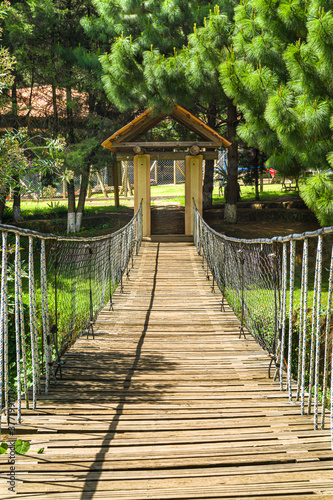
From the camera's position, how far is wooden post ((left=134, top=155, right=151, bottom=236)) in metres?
12.7

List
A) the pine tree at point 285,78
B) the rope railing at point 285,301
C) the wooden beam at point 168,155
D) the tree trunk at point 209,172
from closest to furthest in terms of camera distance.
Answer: the rope railing at point 285,301 < the pine tree at point 285,78 < the wooden beam at point 168,155 < the tree trunk at point 209,172

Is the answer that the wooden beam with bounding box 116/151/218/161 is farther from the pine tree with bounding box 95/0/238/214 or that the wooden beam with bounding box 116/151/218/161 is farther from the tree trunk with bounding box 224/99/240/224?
the tree trunk with bounding box 224/99/240/224

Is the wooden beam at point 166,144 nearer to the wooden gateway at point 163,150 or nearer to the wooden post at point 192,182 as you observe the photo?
the wooden gateway at point 163,150

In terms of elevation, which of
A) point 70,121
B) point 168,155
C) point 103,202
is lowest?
point 103,202

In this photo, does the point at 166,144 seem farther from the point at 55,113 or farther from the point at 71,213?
the point at 71,213

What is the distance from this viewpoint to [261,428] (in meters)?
2.82

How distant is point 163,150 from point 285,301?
10007 mm

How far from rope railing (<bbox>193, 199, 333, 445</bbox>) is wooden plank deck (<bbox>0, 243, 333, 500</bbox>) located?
23 centimetres

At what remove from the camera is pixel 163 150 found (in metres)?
13.0

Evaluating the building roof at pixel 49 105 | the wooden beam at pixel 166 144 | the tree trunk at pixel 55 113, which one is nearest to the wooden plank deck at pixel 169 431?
the wooden beam at pixel 166 144

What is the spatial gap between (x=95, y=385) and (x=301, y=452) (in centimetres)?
160

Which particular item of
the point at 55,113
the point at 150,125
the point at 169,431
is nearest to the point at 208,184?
the point at 150,125

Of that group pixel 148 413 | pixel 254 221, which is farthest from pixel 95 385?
pixel 254 221

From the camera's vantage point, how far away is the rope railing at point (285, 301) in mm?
2885
